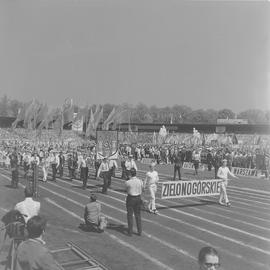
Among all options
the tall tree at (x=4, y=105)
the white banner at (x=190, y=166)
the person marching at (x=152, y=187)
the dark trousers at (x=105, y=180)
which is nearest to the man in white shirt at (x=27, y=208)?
the person marching at (x=152, y=187)

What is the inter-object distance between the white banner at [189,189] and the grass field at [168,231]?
410 mm

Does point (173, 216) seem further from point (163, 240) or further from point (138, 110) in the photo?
point (138, 110)

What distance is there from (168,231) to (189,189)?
457 centimetres

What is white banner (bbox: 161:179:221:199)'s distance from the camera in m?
16.0

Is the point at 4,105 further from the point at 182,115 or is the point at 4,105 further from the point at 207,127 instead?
the point at 182,115

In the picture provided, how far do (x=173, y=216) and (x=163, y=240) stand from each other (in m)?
3.27

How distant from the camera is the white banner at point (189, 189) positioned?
1605 centimetres

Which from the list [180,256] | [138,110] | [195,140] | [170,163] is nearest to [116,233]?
[180,256]

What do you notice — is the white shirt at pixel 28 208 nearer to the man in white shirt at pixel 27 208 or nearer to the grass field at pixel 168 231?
the man in white shirt at pixel 27 208

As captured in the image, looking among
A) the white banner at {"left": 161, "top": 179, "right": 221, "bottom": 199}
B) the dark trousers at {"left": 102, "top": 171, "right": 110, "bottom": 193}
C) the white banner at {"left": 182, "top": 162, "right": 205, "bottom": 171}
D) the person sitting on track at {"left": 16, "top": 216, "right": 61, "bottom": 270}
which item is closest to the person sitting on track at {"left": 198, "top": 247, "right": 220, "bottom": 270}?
the person sitting on track at {"left": 16, "top": 216, "right": 61, "bottom": 270}

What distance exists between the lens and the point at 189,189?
653 inches

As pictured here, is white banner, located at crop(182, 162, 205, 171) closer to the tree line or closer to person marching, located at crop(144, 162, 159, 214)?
person marching, located at crop(144, 162, 159, 214)

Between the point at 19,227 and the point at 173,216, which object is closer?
the point at 19,227

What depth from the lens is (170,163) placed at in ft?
133
